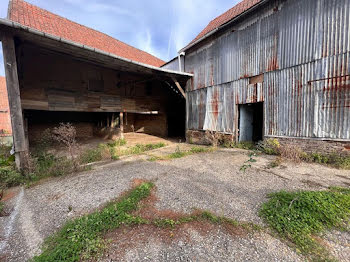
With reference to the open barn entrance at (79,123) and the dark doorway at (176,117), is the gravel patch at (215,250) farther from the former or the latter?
the dark doorway at (176,117)

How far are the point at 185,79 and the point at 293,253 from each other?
976 cm

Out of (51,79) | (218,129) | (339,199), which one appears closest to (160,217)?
(339,199)

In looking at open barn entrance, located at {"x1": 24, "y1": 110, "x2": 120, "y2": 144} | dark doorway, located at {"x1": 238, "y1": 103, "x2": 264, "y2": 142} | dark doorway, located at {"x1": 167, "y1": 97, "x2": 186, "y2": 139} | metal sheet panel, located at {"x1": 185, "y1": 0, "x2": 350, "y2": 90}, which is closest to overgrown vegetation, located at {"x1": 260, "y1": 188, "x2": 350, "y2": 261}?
metal sheet panel, located at {"x1": 185, "y1": 0, "x2": 350, "y2": 90}

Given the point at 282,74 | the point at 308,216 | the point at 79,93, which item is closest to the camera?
the point at 308,216

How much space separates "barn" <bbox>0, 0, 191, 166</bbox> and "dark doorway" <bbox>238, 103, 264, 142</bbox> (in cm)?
412

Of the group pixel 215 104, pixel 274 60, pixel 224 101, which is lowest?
pixel 215 104

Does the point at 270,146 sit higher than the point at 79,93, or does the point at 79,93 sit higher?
the point at 79,93

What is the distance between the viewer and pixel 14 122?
455 centimetres

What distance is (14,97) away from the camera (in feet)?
14.9

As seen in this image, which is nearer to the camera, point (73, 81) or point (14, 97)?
point (14, 97)

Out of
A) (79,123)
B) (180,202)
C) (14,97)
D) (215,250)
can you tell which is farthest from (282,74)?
(79,123)

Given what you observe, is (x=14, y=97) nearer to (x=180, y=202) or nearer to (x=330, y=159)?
(x=180, y=202)

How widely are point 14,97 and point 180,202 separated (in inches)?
230

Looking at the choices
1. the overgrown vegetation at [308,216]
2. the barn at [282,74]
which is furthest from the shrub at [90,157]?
the overgrown vegetation at [308,216]
